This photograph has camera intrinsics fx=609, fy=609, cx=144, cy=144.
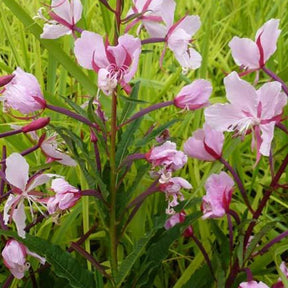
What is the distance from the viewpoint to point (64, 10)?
750mm

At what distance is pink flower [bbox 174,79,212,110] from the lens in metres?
0.74

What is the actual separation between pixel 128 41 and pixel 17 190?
236 millimetres

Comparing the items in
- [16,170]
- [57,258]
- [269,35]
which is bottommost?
[57,258]

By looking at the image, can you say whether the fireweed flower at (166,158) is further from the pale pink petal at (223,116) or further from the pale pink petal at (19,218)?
Result: the pale pink petal at (19,218)

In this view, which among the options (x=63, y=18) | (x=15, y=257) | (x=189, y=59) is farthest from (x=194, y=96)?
(x=15, y=257)

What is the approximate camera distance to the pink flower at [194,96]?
29.2 inches

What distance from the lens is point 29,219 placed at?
3.37 feet

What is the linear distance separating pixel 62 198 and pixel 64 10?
23 centimetres

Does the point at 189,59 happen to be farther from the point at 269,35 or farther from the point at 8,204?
the point at 8,204

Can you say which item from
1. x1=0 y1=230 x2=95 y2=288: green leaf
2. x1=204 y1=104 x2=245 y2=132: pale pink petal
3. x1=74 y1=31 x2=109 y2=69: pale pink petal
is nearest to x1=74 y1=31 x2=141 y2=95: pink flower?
x1=74 y1=31 x2=109 y2=69: pale pink petal

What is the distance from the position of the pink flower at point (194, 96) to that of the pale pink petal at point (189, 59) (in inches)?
1.0

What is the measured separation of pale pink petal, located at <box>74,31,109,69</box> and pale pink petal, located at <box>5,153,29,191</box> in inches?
5.6

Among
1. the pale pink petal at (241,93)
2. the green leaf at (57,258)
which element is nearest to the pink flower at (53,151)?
the green leaf at (57,258)

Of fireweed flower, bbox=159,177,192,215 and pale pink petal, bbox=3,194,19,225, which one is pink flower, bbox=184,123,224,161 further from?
pale pink petal, bbox=3,194,19,225
